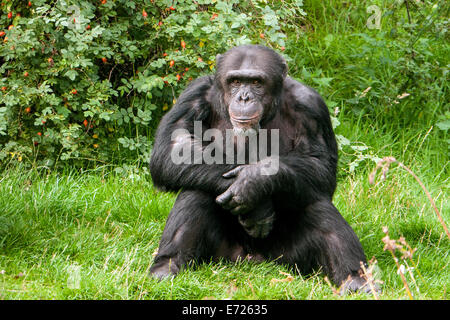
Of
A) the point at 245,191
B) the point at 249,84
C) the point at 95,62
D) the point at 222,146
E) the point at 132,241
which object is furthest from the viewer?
the point at 95,62

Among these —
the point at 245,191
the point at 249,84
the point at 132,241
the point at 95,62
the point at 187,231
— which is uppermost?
the point at 249,84

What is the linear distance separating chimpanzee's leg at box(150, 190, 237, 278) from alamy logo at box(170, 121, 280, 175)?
253 millimetres

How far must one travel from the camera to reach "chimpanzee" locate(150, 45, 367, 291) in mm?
4754

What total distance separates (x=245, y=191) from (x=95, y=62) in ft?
10.5

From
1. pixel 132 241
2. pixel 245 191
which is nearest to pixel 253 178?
pixel 245 191

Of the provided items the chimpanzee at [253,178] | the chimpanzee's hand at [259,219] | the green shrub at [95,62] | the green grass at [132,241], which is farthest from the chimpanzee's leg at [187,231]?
the green shrub at [95,62]

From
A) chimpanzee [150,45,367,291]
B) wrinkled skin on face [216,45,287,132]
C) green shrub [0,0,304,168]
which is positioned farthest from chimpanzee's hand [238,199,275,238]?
green shrub [0,0,304,168]

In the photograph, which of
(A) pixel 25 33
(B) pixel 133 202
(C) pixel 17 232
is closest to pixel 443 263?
(B) pixel 133 202

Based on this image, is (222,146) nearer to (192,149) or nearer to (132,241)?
(192,149)

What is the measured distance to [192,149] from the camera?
4.88 m

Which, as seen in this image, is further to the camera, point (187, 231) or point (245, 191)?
point (187, 231)

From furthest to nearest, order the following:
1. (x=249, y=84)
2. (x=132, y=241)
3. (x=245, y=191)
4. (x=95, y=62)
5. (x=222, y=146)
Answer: (x=95, y=62) → (x=132, y=241) → (x=222, y=146) → (x=249, y=84) → (x=245, y=191)

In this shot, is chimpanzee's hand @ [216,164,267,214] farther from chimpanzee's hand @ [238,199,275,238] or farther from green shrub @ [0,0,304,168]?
green shrub @ [0,0,304,168]

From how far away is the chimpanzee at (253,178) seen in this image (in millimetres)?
4754
